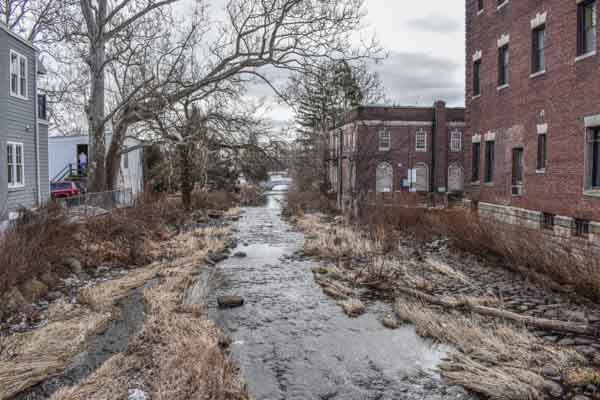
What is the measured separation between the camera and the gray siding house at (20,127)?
18781mm

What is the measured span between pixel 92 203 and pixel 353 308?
12.8m

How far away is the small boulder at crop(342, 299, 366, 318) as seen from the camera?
33.7 ft

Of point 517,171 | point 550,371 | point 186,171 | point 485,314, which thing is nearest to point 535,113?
point 517,171

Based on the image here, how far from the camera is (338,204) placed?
35531mm

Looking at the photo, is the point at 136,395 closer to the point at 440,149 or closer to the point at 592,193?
the point at 592,193

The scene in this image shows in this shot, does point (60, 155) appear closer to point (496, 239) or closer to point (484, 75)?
point (484, 75)

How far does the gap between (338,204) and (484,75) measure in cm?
1562

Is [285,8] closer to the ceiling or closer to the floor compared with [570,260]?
closer to the ceiling

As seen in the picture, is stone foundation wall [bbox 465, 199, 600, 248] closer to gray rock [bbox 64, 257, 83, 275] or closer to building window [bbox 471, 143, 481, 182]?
building window [bbox 471, 143, 481, 182]

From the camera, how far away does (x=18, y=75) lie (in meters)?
20.0

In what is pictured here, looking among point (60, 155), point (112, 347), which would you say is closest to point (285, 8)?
point (112, 347)

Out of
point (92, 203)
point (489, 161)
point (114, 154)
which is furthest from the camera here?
point (114, 154)

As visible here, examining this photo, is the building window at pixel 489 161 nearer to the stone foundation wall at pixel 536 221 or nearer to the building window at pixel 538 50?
the stone foundation wall at pixel 536 221

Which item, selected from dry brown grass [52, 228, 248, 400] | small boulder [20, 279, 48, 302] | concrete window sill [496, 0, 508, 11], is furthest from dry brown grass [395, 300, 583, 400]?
concrete window sill [496, 0, 508, 11]
